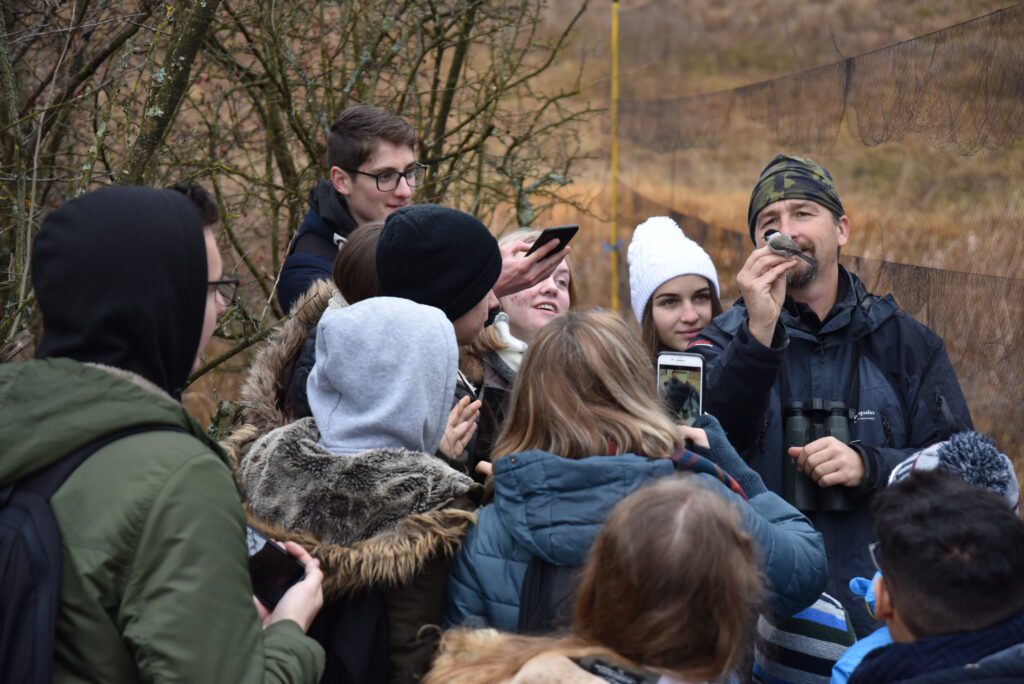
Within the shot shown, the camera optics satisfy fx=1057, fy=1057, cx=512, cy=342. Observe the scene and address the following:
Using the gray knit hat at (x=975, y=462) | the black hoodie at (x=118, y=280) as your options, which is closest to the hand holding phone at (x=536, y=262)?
the gray knit hat at (x=975, y=462)

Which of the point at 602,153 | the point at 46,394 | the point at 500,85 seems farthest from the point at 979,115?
the point at 602,153

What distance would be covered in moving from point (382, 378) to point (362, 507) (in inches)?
10.8

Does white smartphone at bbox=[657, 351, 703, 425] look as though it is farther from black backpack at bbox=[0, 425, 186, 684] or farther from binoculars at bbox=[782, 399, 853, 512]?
black backpack at bbox=[0, 425, 186, 684]

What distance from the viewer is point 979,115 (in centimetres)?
416

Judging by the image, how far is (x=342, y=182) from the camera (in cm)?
409

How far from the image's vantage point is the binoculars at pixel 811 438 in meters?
2.96

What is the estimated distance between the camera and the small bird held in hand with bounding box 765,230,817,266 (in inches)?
126

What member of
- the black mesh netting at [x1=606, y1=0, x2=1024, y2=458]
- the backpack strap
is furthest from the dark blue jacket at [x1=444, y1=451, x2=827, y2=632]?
the black mesh netting at [x1=606, y1=0, x2=1024, y2=458]

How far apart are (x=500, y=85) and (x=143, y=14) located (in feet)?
8.27

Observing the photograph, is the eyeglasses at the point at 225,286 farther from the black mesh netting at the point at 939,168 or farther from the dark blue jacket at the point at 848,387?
the black mesh netting at the point at 939,168

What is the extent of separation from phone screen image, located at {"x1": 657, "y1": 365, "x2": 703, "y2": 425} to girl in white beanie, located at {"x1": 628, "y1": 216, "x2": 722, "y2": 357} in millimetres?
671

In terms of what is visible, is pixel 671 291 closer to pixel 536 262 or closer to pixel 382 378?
pixel 536 262

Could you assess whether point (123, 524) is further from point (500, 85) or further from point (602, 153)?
point (602, 153)

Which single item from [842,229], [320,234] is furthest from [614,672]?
[320,234]
